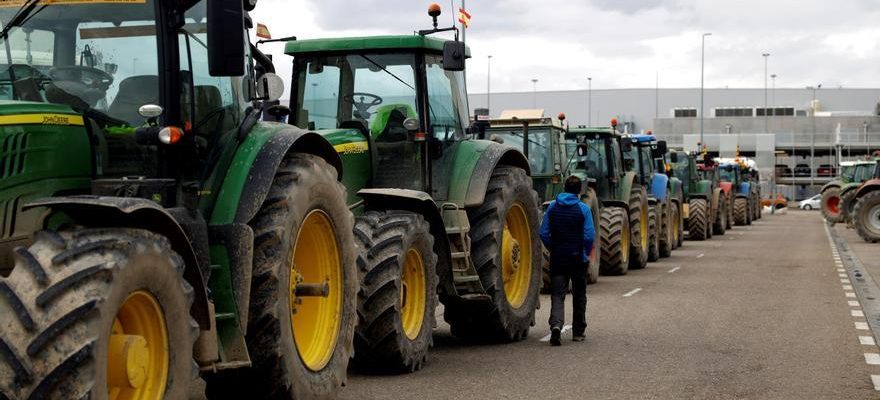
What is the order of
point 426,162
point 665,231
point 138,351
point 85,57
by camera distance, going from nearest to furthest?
1. point 138,351
2. point 85,57
3. point 426,162
4. point 665,231

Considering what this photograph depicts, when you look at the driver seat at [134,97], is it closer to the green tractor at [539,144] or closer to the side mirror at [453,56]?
the side mirror at [453,56]

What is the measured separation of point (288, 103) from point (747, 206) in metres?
42.4

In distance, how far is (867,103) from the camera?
12725cm

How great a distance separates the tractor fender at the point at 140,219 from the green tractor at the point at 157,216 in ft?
0.03

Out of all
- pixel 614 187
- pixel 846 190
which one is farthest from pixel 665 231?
pixel 846 190

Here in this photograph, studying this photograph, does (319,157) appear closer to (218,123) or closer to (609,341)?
(218,123)

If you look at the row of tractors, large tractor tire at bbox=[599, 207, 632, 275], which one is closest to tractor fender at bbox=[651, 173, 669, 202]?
large tractor tire at bbox=[599, 207, 632, 275]

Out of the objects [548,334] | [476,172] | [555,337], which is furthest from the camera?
[548,334]

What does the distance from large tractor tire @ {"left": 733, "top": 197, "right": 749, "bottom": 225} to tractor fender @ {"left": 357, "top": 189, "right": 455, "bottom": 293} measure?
41.1 meters

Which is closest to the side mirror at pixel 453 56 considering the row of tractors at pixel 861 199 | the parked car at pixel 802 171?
the row of tractors at pixel 861 199

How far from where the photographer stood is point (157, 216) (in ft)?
20.2

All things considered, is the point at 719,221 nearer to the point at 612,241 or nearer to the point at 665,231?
the point at 665,231

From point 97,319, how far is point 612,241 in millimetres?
17375

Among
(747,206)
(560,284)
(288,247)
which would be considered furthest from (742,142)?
(288,247)
